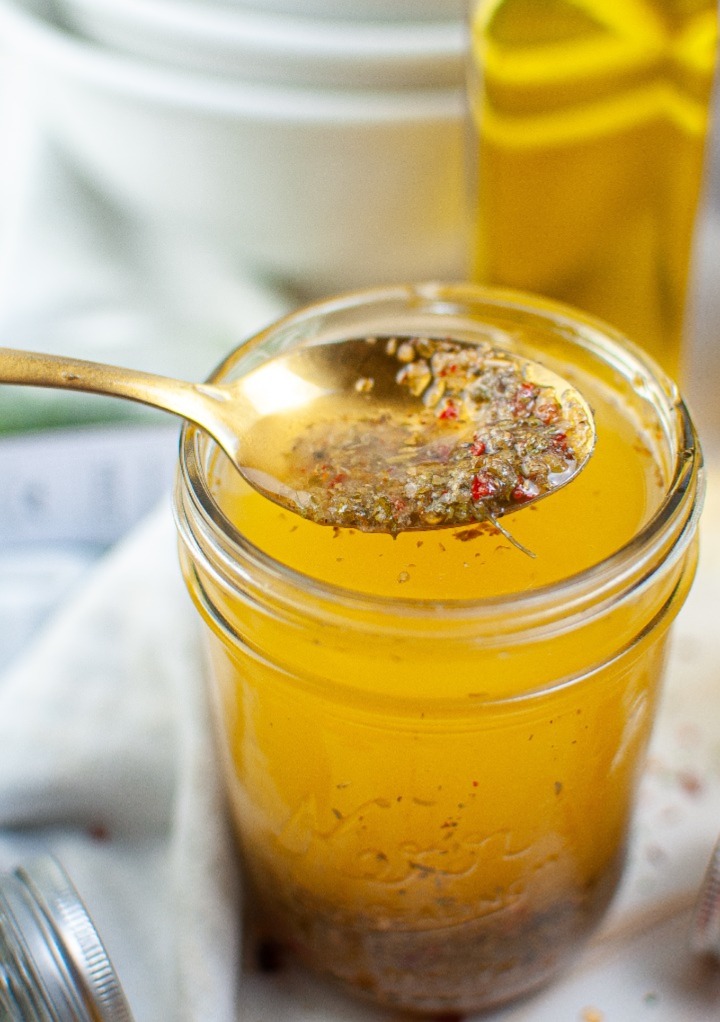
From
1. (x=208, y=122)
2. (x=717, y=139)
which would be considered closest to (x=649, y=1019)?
(x=208, y=122)

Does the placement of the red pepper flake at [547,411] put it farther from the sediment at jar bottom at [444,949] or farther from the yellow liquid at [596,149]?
the yellow liquid at [596,149]

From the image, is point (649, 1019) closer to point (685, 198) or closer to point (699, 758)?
point (699, 758)

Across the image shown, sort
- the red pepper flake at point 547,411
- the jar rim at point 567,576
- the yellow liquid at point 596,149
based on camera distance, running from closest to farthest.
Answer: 1. the jar rim at point 567,576
2. the red pepper flake at point 547,411
3. the yellow liquid at point 596,149

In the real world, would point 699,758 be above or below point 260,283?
below

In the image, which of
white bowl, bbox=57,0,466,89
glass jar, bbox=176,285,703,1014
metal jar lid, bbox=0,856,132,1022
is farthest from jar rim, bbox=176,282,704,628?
white bowl, bbox=57,0,466,89

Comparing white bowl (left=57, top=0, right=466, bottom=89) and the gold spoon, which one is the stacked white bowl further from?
the gold spoon

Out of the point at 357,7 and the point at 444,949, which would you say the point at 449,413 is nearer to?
the point at 444,949

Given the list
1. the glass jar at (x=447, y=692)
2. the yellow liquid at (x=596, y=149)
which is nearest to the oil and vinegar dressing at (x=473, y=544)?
the glass jar at (x=447, y=692)
